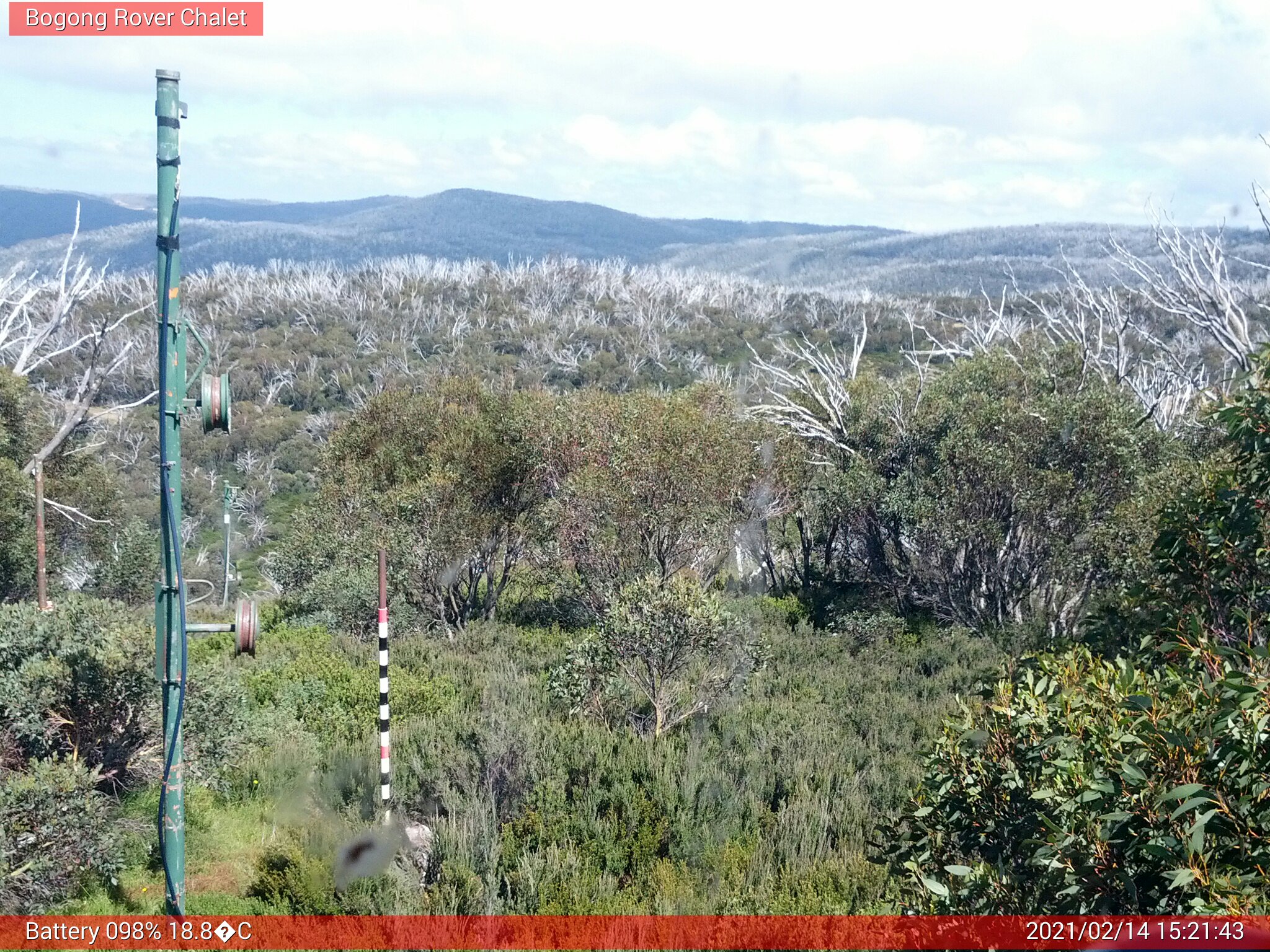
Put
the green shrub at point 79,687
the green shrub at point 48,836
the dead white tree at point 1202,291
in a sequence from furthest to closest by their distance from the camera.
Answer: the dead white tree at point 1202,291 < the green shrub at point 79,687 < the green shrub at point 48,836

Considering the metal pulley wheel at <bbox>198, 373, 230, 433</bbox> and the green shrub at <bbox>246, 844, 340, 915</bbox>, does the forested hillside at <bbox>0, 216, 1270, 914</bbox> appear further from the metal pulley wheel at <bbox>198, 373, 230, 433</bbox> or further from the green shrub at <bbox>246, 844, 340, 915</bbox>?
the metal pulley wheel at <bbox>198, 373, 230, 433</bbox>

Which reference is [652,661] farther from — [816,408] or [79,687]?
[816,408]

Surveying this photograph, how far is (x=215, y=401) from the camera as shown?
5.29 m

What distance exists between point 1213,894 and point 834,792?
18.1ft

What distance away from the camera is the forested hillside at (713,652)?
438cm

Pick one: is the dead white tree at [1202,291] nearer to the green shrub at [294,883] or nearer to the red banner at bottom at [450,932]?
the red banner at bottom at [450,932]

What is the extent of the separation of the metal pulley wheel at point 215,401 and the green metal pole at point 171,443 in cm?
11

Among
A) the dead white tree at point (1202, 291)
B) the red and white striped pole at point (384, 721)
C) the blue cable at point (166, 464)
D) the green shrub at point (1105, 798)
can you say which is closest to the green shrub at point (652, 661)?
the red and white striped pole at point (384, 721)

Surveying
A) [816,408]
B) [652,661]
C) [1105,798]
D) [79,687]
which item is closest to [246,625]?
[79,687]

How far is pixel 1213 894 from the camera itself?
3012 mm

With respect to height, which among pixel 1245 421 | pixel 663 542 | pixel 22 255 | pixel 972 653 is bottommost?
pixel 972 653

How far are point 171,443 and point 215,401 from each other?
11.7 inches

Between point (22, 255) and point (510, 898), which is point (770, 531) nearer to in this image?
point (510, 898)

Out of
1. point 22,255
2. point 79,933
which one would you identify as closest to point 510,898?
point 79,933
